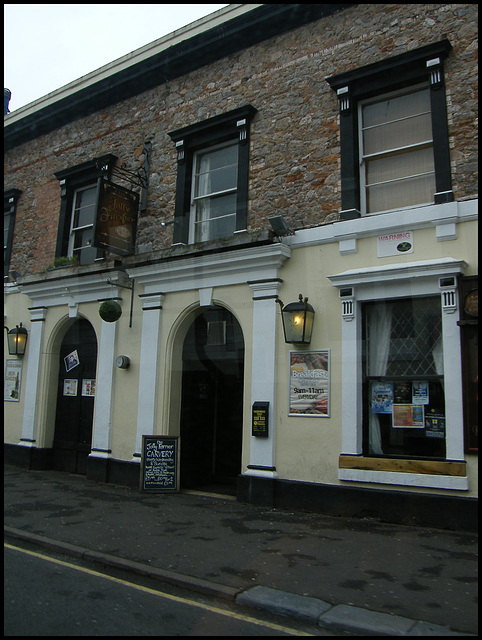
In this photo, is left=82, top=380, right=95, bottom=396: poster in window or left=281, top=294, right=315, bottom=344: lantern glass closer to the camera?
left=281, top=294, right=315, bottom=344: lantern glass

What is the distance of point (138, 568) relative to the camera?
5023 mm

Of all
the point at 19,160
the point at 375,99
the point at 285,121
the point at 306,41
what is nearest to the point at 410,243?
the point at 375,99

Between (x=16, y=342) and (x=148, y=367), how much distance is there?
147 inches

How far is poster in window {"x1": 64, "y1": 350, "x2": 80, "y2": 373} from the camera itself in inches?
440

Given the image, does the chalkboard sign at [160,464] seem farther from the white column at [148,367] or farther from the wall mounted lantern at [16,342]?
the wall mounted lantern at [16,342]

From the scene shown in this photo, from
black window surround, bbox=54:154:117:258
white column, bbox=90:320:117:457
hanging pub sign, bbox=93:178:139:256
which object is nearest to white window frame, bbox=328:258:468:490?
hanging pub sign, bbox=93:178:139:256

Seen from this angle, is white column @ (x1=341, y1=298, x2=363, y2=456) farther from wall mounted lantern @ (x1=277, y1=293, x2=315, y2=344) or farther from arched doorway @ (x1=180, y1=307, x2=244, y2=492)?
arched doorway @ (x1=180, y1=307, x2=244, y2=492)

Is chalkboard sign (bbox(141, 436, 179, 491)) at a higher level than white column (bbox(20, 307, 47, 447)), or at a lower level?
lower

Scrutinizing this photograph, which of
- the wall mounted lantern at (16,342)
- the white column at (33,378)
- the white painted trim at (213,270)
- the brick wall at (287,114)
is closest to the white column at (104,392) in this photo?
the white painted trim at (213,270)

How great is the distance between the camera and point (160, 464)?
9.03m

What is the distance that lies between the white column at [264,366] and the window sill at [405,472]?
3.96 feet

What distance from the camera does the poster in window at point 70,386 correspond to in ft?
36.5

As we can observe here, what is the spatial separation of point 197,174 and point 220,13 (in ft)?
9.51

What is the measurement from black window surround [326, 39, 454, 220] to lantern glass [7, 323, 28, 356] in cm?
756
